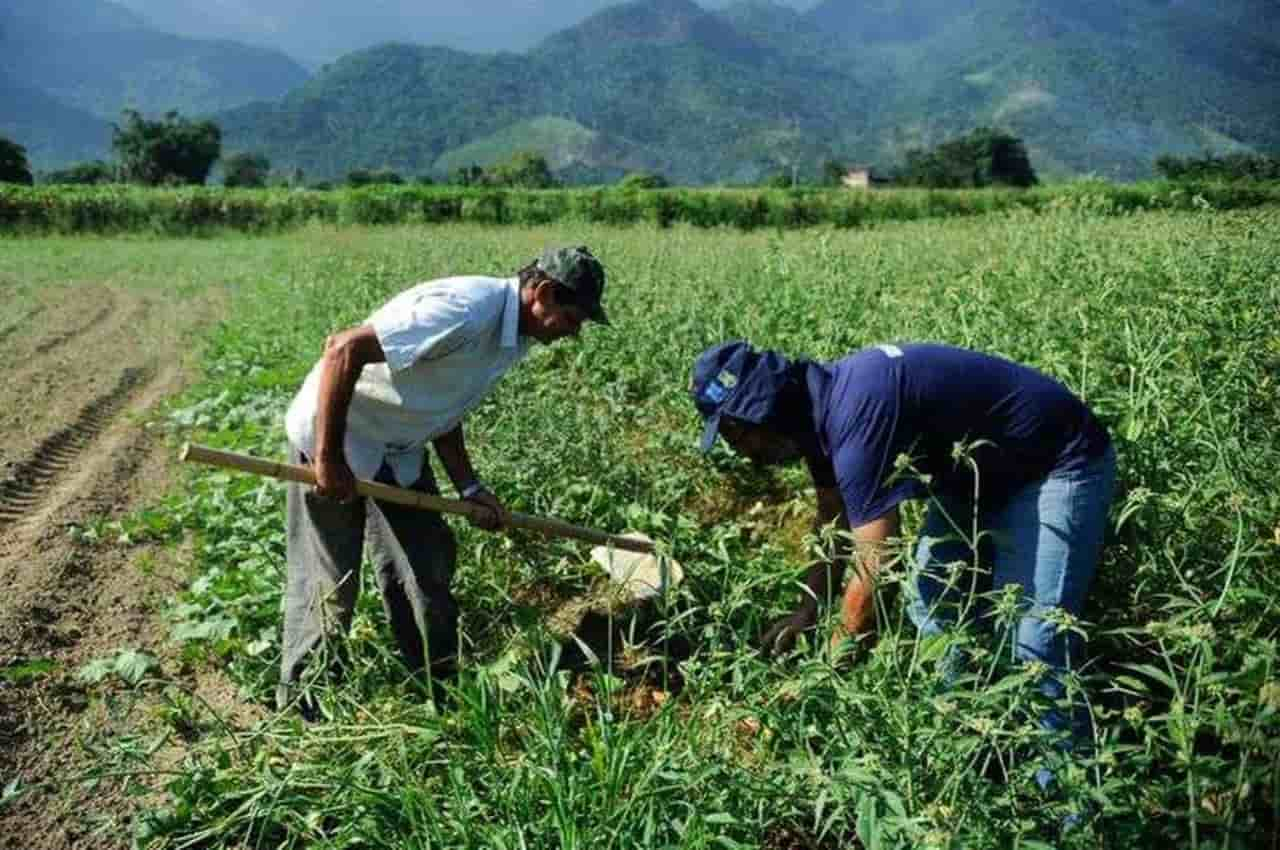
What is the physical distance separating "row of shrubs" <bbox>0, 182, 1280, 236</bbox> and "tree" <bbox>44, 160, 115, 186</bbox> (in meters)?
43.2

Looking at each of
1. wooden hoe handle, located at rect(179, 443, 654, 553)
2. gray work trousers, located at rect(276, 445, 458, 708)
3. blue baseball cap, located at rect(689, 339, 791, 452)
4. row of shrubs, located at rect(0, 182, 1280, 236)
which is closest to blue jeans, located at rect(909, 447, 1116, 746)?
blue baseball cap, located at rect(689, 339, 791, 452)

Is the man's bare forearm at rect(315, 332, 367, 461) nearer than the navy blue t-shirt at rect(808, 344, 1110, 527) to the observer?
No

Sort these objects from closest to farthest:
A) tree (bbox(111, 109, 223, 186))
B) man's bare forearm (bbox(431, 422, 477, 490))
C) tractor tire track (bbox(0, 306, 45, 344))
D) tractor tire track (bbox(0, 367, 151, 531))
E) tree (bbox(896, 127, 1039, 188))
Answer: man's bare forearm (bbox(431, 422, 477, 490)) < tractor tire track (bbox(0, 367, 151, 531)) < tractor tire track (bbox(0, 306, 45, 344)) < tree (bbox(896, 127, 1039, 188)) < tree (bbox(111, 109, 223, 186))

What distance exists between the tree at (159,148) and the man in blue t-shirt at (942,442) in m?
77.0

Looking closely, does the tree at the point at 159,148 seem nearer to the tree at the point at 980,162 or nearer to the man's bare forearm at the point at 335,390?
the tree at the point at 980,162

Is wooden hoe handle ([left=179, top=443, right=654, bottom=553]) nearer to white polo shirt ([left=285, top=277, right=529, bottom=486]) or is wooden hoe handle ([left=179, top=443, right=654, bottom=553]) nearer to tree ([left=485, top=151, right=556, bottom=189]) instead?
white polo shirt ([left=285, top=277, right=529, bottom=486])

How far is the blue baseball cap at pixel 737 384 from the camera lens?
2.59 metres

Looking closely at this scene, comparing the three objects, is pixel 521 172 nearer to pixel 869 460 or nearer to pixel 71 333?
pixel 71 333

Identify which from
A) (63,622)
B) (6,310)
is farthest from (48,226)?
(63,622)

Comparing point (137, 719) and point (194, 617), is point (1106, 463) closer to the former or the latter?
point (137, 719)

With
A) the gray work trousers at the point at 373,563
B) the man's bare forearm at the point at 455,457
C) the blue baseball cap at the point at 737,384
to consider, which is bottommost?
the gray work trousers at the point at 373,563

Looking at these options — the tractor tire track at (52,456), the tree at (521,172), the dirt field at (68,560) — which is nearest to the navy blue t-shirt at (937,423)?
the dirt field at (68,560)

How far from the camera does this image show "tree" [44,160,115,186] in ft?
224

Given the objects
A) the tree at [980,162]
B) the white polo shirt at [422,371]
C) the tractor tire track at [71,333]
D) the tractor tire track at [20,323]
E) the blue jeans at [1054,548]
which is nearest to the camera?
the blue jeans at [1054,548]
